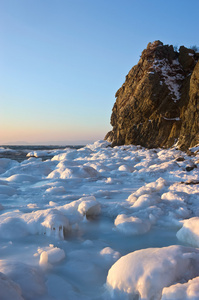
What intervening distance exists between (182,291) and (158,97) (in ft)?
76.3

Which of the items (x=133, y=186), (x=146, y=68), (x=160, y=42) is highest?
(x=160, y=42)

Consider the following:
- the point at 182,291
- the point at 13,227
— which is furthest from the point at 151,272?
the point at 13,227

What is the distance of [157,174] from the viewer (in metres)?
7.97

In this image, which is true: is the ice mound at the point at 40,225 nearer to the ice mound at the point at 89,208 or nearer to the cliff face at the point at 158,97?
the ice mound at the point at 89,208

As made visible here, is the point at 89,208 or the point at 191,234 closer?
the point at 191,234

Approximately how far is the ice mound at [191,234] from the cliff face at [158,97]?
59.7ft

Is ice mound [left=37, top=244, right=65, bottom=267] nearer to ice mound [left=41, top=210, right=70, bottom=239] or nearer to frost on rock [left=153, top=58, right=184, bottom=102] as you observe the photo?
ice mound [left=41, top=210, right=70, bottom=239]

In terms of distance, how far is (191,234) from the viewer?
8.85ft

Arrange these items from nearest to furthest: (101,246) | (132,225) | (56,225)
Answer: (101,246)
(56,225)
(132,225)

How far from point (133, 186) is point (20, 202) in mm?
3145

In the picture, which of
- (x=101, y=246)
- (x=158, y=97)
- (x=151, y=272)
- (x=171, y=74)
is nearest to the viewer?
(x=151, y=272)

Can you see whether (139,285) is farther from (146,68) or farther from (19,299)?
(146,68)

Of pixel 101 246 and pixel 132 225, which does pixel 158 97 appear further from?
pixel 101 246

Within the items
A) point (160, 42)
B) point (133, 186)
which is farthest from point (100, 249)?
point (160, 42)
